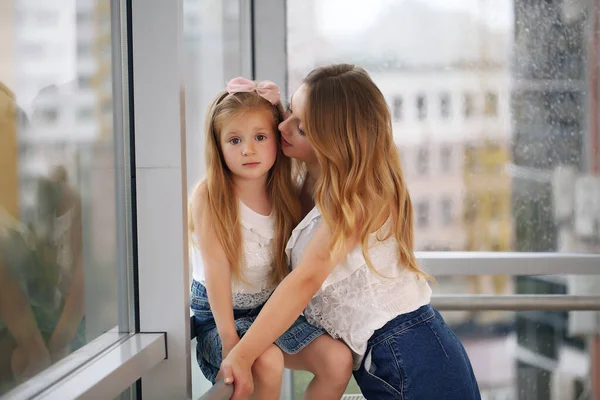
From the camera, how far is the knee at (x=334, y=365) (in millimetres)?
1375

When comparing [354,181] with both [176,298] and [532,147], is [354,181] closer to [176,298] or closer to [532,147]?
[176,298]

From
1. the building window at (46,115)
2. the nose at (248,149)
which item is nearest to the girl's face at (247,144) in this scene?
the nose at (248,149)

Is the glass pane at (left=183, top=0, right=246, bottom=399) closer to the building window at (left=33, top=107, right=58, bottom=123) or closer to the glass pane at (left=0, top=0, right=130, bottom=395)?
the glass pane at (left=0, top=0, right=130, bottom=395)

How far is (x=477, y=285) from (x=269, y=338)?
1.11 meters

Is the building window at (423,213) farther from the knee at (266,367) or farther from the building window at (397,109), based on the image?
the knee at (266,367)

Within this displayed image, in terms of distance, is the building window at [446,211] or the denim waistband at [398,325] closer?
the denim waistband at [398,325]

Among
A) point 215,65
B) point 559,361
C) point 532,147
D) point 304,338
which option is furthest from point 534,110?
point 304,338

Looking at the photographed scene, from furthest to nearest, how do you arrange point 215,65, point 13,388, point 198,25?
1. point 215,65
2. point 198,25
3. point 13,388

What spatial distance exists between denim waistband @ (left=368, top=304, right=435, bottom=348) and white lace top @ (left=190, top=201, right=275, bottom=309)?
23 centimetres

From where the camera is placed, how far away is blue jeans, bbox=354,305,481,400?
1.40 metres

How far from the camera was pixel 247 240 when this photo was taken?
4.76 ft

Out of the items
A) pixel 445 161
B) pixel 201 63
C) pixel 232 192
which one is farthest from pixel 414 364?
pixel 445 161

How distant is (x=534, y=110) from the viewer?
225cm

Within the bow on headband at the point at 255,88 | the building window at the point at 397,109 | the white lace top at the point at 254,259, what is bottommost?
the white lace top at the point at 254,259
